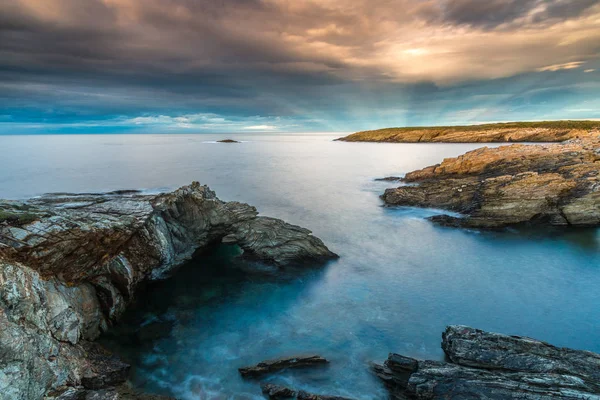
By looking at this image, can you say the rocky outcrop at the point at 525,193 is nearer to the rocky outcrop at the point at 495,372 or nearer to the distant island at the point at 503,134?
the rocky outcrop at the point at 495,372

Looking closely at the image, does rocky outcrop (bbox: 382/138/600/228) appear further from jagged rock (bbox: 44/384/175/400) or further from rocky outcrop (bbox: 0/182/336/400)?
jagged rock (bbox: 44/384/175/400)

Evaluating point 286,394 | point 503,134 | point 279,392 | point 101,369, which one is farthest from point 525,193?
point 503,134

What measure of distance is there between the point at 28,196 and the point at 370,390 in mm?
33699

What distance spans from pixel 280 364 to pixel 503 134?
12602 centimetres

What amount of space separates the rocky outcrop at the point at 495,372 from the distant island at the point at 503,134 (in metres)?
94.3

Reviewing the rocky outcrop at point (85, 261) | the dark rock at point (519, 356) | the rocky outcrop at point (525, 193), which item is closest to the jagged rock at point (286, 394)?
the dark rock at point (519, 356)

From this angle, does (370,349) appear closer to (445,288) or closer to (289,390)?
(289,390)

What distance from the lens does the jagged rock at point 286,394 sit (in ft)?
30.4

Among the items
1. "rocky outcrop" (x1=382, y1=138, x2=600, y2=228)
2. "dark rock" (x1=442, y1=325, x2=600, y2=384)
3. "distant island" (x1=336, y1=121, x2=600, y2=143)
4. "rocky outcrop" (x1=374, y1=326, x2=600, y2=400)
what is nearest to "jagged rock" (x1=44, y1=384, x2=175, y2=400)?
"rocky outcrop" (x1=374, y1=326, x2=600, y2=400)

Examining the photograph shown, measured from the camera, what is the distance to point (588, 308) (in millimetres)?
14375

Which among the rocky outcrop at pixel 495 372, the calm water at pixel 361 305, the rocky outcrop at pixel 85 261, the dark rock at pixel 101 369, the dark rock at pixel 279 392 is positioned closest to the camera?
the rocky outcrop at pixel 85 261

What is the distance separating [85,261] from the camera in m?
11.5

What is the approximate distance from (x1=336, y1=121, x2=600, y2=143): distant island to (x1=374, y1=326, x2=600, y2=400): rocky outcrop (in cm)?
9429

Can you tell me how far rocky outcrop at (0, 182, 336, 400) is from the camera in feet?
25.6
